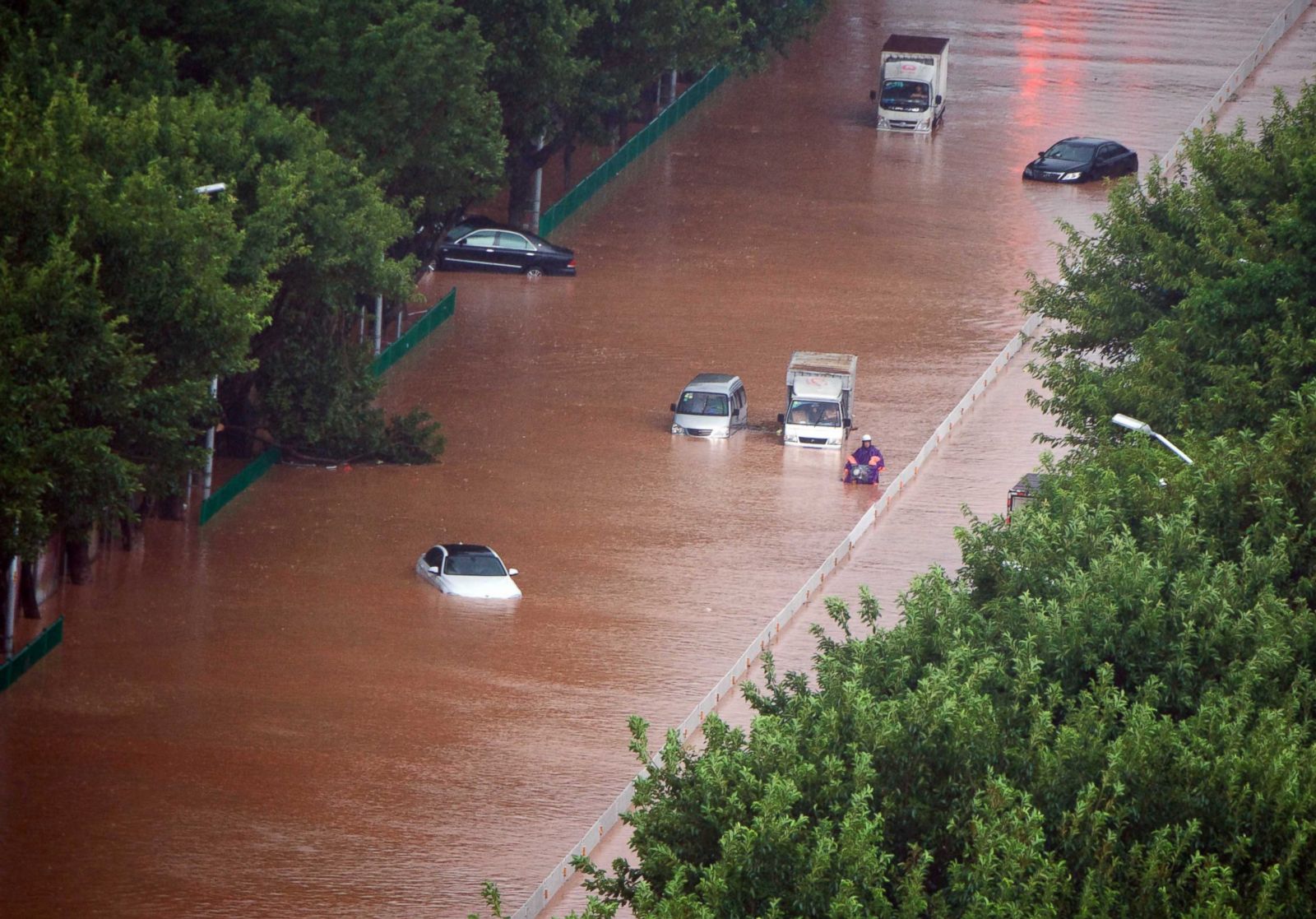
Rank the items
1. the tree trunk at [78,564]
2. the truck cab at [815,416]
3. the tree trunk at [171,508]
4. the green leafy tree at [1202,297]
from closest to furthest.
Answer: the green leafy tree at [1202,297]
the tree trunk at [78,564]
the tree trunk at [171,508]
the truck cab at [815,416]

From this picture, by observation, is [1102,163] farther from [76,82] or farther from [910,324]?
[76,82]

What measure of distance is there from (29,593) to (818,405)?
54.2ft

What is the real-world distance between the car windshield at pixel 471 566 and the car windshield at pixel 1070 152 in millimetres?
30646

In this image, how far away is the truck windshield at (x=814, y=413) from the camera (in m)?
42.3

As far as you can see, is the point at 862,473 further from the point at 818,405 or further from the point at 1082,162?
the point at 1082,162

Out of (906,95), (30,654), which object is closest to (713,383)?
(30,654)

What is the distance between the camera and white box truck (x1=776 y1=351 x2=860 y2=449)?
42250 mm

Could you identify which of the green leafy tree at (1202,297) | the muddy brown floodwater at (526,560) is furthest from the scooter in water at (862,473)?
the green leafy tree at (1202,297)

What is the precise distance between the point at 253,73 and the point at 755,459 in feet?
38.1

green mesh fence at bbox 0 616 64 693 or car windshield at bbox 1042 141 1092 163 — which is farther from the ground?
car windshield at bbox 1042 141 1092 163

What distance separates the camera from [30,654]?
30.3 m

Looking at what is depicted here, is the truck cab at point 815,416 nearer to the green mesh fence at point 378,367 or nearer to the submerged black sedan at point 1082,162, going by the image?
the green mesh fence at point 378,367

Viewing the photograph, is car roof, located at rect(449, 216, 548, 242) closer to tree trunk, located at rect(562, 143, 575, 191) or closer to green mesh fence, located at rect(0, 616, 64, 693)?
tree trunk, located at rect(562, 143, 575, 191)

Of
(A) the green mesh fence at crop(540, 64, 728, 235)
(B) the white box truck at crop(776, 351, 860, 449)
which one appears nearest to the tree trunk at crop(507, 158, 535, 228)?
(A) the green mesh fence at crop(540, 64, 728, 235)
